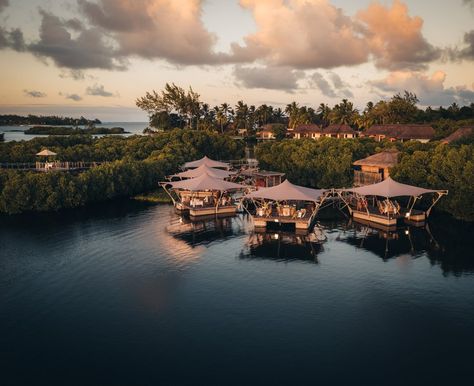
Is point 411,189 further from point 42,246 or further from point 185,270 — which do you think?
point 42,246

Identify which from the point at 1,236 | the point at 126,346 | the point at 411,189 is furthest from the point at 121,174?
the point at 126,346

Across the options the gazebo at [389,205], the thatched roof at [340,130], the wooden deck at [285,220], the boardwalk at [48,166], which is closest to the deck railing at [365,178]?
the gazebo at [389,205]

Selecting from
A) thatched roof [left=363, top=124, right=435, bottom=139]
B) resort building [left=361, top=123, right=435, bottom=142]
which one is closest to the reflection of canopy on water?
resort building [left=361, top=123, right=435, bottom=142]

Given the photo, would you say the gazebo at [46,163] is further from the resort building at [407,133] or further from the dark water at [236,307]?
the resort building at [407,133]

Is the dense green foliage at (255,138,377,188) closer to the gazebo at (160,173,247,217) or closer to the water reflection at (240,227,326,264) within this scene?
the gazebo at (160,173,247,217)

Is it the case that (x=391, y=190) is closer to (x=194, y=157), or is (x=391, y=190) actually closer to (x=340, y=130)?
(x=194, y=157)
